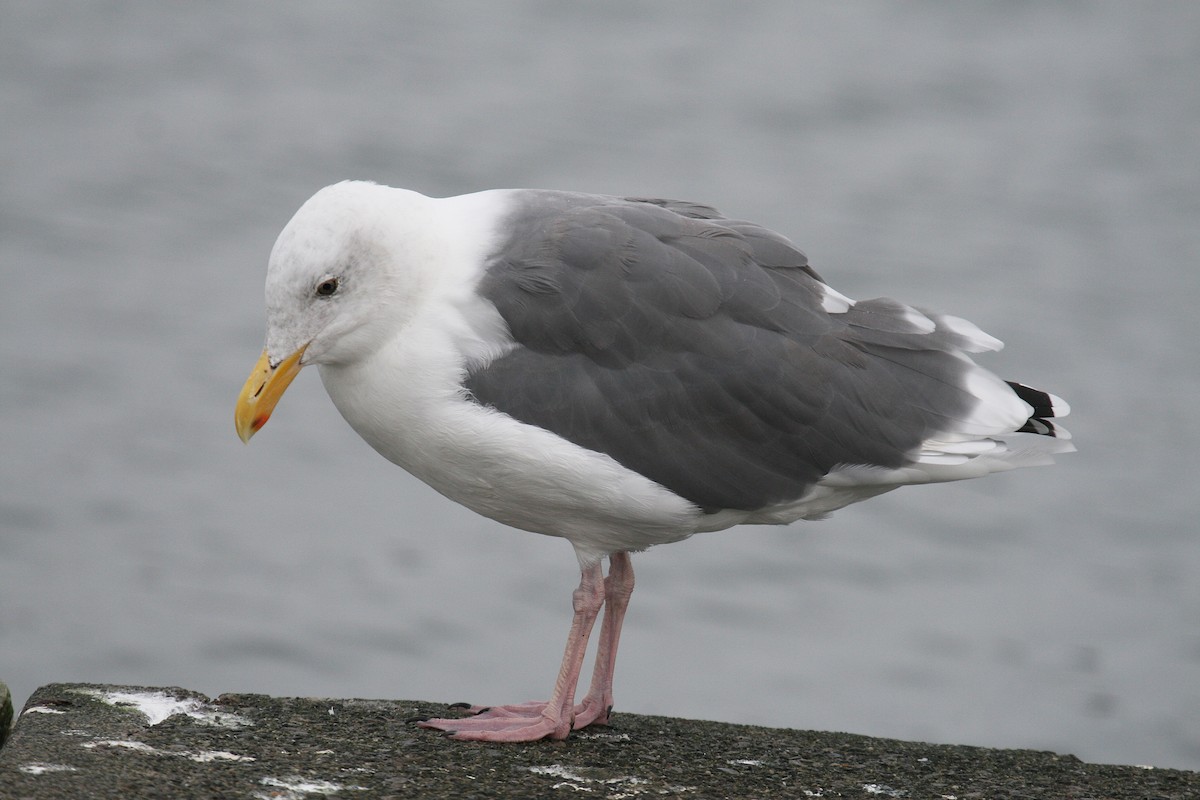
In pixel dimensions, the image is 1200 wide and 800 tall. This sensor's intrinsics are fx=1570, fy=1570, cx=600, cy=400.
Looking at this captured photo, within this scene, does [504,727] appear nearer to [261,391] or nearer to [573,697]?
[573,697]

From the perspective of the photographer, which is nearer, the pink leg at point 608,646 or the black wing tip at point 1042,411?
the pink leg at point 608,646

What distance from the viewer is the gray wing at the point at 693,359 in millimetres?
5016

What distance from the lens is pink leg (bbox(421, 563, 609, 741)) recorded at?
511 cm

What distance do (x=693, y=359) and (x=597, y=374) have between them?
0.32 m

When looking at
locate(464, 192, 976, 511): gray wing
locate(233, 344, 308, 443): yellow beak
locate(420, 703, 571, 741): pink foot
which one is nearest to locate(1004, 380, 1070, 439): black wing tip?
locate(464, 192, 976, 511): gray wing

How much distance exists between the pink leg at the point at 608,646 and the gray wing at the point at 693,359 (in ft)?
2.36

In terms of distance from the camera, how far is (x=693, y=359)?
16.9 feet

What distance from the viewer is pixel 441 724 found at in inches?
201

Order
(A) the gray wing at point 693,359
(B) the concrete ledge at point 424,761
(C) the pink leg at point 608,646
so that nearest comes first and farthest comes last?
(B) the concrete ledge at point 424,761 → (A) the gray wing at point 693,359 → (C) the pink leg at point 608,646

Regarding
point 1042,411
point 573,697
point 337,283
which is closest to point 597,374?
point 337,283

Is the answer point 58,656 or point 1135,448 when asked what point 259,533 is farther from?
point 1135,448

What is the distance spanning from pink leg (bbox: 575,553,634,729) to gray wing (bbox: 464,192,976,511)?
0.72 m

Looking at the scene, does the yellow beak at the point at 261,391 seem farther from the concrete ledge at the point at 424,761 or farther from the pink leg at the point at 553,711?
the pink leg at the point at 553,711

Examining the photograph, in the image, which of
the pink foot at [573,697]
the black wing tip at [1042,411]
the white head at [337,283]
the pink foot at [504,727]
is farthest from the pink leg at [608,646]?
the black wing tip at [1042,411]
